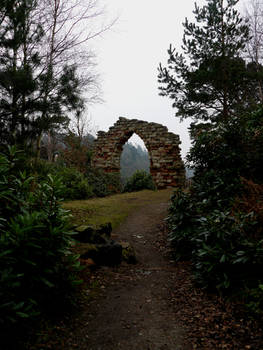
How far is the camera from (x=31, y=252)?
85.8 inches

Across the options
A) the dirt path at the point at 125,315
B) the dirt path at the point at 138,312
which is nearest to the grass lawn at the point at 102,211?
the dirt path at the point at 138,312

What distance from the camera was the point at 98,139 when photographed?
48.9 feet

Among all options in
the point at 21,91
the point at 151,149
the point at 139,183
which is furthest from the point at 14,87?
the point at 151,149

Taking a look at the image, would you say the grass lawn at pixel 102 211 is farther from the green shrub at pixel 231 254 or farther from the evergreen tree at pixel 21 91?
the green shrub at pixel 231 254

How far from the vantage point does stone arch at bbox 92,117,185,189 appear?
45.0 feet

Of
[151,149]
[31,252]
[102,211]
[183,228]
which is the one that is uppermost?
[151,149]

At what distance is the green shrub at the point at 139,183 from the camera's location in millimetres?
12906

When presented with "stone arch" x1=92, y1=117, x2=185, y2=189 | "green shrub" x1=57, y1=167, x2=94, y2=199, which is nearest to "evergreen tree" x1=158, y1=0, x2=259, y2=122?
"stone arch" x1=92, y1=117, x2=185, y2=189

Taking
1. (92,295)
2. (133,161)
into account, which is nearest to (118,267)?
(92,295)

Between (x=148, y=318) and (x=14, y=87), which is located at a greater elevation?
(x=14, y=87)

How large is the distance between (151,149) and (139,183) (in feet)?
7.90

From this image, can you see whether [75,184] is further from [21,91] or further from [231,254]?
[231,254]

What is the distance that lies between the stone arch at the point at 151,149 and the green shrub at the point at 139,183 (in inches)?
27.0

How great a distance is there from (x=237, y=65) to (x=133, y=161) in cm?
4024
